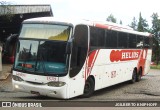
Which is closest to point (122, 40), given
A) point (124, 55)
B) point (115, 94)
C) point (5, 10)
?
point (124, 55)

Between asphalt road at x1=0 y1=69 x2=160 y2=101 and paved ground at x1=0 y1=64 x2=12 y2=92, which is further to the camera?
paved ground at x1=0 y1=64 x2=12 y2=92

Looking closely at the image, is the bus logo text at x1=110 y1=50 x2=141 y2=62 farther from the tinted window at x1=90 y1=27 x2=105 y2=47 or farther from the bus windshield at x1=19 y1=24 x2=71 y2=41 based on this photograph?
the bus windshield at x1=19 y1=24 x2=71 y2=41

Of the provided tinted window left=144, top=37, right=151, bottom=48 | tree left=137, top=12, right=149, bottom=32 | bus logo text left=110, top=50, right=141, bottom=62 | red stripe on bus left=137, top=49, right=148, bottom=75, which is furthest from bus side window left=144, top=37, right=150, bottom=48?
tree left=137, top=12, right=149, bottom=32

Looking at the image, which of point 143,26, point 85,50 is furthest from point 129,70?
point 143,26

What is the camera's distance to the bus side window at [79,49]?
549 inches

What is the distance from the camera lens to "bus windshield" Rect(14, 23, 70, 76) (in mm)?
13617

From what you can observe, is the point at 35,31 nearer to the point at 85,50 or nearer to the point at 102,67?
the point at 85,50

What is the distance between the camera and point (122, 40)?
19328 millimetres

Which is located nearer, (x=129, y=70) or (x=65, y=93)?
(x=65, y=93)

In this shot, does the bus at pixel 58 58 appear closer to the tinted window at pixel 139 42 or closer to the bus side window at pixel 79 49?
the bus side window at pixel 79 49

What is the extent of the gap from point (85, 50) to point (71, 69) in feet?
4.34

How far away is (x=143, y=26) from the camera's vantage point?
11200cm

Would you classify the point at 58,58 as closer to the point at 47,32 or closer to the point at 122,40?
the point at 47,32

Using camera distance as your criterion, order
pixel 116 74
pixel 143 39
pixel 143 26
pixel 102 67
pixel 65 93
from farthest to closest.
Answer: pixel 143 26, pixel 143 39, pixel 116 74, pixel 102 67, pixel 65 93
